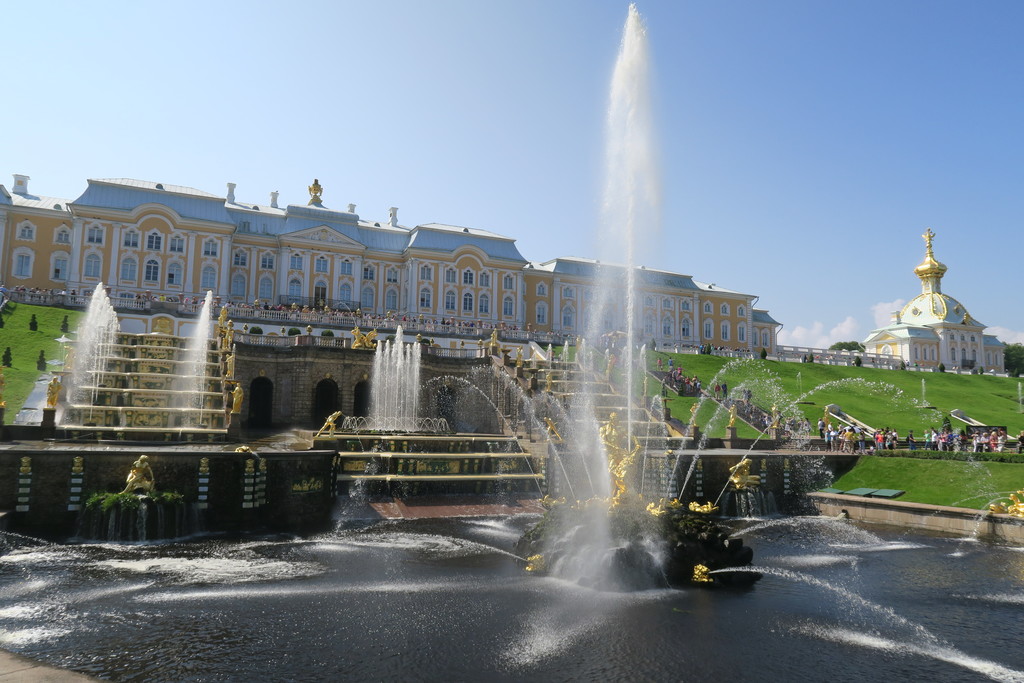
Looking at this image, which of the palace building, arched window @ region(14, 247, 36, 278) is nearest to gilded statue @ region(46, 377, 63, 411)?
the palace building

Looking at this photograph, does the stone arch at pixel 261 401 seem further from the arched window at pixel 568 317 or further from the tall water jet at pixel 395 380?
the arched window at pixel 568 317

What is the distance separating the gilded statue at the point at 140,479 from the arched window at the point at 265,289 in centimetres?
4654

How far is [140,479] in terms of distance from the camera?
54.9 ft

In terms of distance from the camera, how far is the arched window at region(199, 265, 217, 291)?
57.7 meters

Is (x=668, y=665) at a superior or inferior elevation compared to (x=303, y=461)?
inferior

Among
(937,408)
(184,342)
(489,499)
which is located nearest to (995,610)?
(489,499)

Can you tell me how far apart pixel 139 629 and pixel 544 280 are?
64638 millimetres

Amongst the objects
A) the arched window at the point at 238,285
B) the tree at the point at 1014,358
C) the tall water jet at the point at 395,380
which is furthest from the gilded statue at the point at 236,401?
the tree at the point at 1014,358

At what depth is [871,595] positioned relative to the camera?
1341 cm

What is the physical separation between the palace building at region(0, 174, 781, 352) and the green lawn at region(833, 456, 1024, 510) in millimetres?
29073

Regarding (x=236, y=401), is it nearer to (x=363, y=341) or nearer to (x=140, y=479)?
(x=140, y=479)

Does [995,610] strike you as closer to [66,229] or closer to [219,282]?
[219,282]

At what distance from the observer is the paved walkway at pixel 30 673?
21.6 feet

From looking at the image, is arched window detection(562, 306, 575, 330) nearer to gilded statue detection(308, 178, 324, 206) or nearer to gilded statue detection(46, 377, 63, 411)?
gilded statue detection(308, 178, 324, 206)
